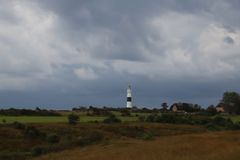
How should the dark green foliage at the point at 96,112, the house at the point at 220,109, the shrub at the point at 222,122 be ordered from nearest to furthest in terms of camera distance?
the shrub at the point at 222,122 < the dark green foliage at the point at 96,112 < the house at the point at 220,109

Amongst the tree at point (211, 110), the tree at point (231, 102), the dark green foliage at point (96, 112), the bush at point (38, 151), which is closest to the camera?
the bush at point (38, 151)

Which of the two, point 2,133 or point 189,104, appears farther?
point 189,104

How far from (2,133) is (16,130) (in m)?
2.98

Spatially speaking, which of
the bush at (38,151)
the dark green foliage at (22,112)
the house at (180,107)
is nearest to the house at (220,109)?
the house at (180,107)

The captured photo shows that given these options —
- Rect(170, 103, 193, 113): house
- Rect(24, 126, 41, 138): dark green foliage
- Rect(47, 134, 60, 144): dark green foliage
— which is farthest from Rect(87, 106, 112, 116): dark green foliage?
Rect(47, 134, 60, 144): dark green foliage

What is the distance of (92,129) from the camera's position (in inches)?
2958

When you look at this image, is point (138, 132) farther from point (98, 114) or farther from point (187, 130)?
point (98, 114)

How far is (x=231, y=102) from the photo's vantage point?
14525 cm

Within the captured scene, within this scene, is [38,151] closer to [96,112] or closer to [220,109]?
[96,112]

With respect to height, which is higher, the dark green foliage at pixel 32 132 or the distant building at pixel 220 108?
the distant building at pixel 220 108

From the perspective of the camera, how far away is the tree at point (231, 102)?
14350cm

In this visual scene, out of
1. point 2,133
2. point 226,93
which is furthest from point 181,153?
point 226,93

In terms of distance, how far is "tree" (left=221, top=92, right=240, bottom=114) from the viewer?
144 metres

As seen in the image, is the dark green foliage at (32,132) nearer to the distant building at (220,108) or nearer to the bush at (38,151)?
the bush at (38,151)
